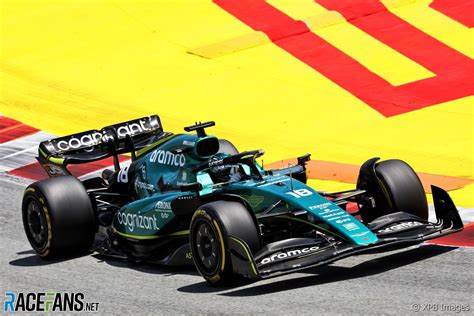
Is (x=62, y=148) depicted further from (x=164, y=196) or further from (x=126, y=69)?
(x=126, y=69)

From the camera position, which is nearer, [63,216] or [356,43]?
[63,216]

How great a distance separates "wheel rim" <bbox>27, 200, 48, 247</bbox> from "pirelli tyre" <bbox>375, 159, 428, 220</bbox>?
12.3 feet

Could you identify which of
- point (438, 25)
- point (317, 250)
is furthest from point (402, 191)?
point (438, 25)

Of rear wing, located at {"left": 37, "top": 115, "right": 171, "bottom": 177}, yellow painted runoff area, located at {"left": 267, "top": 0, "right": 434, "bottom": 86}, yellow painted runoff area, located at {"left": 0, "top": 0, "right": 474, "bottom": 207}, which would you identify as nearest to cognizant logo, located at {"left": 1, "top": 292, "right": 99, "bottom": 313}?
rear wing, located at {"left": 37, "top": 115, "right": 171, "bottom": 177}

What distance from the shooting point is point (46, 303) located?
1062 centimetres

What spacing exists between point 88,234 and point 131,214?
0.55 m

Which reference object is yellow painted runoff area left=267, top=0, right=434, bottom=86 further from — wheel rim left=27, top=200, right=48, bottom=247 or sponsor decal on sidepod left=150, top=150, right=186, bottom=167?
wheel rim left=27, top=200, right=48, bottom=247

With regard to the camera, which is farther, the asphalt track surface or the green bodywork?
the green bodywork

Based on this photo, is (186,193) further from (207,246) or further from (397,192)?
(397,192)

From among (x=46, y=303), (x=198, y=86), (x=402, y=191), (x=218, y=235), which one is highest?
(x=198, y=86)

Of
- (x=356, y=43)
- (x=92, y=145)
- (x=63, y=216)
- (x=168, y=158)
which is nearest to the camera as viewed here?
(x=63, y=216)

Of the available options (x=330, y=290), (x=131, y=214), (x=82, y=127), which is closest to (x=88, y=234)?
(x=131, y=214)

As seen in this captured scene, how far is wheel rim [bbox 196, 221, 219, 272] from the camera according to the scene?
1058 centimetres

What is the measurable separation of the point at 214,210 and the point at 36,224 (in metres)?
2.95
